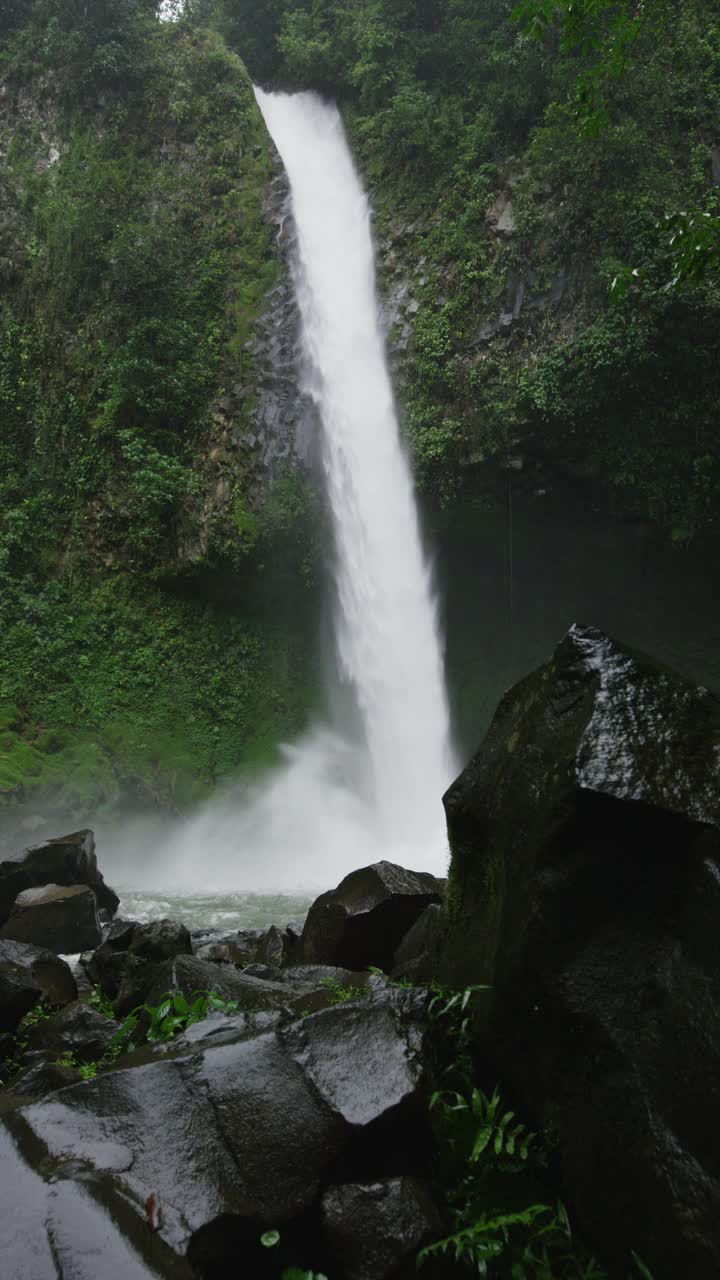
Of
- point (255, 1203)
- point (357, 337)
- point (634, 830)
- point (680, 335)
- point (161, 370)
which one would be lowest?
point (255, 1203)

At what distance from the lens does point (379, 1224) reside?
2.01 metres

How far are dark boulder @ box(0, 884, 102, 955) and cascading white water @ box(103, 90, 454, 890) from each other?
541 cm

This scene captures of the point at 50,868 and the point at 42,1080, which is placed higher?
the point at 50,868

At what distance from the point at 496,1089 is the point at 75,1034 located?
7.09 ft

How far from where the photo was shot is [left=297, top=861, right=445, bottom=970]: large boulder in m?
4.87

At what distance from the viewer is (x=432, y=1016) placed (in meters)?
2.65

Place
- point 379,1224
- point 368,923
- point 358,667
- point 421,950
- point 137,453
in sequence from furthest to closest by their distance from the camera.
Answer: point 358,667 < point 137,453 < point 368,923 < point 421,950 < point 379,1224

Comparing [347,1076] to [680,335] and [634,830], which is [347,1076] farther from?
[680,335]

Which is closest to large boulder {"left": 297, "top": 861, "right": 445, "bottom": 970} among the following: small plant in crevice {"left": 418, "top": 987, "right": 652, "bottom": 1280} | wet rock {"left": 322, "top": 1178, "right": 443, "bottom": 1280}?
small plant in crevice {"left": 418, "top": 987, "right": 652, "bottom": 1280}

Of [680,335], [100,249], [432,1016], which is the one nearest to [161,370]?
[100,249]

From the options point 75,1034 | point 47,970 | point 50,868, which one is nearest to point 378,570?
point 50,868

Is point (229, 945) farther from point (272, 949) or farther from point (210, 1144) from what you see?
point (210, 1144)

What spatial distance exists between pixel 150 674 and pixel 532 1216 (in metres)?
12.9

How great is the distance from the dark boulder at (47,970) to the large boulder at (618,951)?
9.99ft
